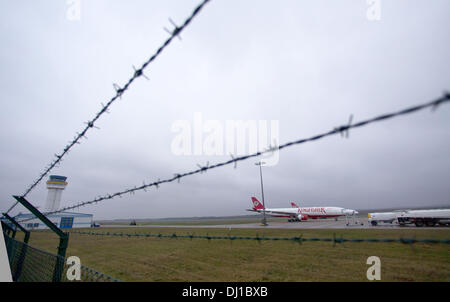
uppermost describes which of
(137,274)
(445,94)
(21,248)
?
(445,94)

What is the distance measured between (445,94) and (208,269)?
27.9ft

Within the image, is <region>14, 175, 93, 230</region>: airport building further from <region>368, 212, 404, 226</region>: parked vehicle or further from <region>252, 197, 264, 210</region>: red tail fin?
<region>368, 212, 404, 226</region>: parked vehicle

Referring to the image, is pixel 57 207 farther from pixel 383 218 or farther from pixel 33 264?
pixel 383 218

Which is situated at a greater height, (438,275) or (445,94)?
(445,94)

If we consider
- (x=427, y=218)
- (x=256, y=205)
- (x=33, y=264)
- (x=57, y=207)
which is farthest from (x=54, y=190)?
(x=427, y=218)

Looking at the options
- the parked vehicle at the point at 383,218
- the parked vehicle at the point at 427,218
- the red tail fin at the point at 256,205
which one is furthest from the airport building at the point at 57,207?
the parked vehicle at the point at 427,218

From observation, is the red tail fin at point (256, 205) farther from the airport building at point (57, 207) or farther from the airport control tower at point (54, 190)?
the airport control tower at point (54, 190)

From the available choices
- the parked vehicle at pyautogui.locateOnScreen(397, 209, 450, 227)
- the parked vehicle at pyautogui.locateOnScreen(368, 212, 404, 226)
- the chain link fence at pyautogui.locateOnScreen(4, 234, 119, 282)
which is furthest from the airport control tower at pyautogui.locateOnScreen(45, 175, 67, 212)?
the parked vehicle at pyautogui.locateOnScreen(397, 209, 450, 227)

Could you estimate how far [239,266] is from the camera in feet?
26.7

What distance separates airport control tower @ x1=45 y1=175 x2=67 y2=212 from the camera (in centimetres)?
5953

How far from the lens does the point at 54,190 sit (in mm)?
61969

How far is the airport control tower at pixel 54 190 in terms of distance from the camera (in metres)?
59.5
